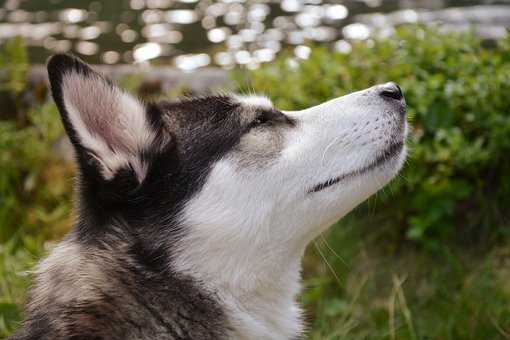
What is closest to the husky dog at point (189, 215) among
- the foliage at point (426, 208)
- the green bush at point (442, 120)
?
the foliage at point (426, 208)

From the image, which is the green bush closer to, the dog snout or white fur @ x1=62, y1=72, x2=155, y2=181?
the dog snout

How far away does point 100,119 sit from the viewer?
2979mm

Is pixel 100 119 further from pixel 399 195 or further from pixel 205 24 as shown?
pixel 205 24

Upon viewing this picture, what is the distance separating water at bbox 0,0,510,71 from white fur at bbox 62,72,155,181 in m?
4.30

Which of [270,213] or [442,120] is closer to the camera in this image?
[270,213]

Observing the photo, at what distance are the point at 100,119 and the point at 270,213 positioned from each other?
2.50 ft

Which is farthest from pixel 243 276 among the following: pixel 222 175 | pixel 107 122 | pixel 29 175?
pixel 29 175

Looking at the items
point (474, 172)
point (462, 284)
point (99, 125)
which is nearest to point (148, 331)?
point (99, 125)

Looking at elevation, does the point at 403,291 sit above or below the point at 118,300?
below

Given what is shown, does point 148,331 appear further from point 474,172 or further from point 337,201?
point 474,172

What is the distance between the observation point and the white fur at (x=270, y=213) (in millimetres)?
3014

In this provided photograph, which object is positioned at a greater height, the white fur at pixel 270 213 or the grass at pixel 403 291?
the white fur at pixel 270 213

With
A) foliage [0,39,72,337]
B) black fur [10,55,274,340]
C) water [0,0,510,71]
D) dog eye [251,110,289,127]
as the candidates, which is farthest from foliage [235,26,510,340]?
water [0,0,510,71]

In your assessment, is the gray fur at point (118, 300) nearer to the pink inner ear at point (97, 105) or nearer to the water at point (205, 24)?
the pink inner ear at point (97, 105)
